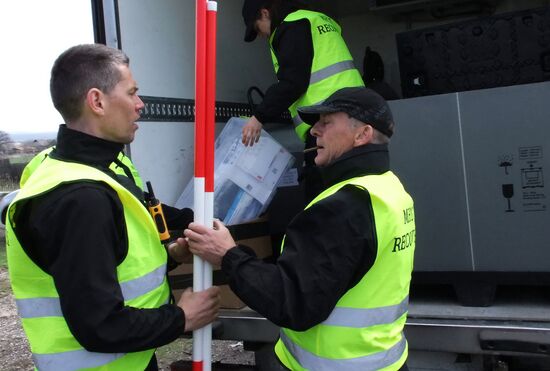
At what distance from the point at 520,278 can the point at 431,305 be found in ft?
1.20

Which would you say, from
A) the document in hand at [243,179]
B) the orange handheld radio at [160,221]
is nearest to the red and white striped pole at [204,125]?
the orange handheld radio at [160,221]

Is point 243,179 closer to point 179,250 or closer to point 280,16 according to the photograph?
point 280,16

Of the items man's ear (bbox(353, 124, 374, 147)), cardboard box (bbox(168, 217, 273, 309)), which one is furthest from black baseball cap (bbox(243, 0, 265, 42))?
man's ear (bbox(353, 124, 374, 147))

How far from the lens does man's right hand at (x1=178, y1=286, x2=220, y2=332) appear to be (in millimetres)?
1632

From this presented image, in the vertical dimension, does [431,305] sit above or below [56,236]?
below

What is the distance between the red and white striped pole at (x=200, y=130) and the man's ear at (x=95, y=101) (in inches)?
9.8

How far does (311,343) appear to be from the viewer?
1.68 m

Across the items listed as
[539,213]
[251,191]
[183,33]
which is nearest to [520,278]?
[539,213]

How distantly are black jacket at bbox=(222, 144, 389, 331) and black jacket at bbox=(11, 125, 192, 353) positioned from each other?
0.94 ft

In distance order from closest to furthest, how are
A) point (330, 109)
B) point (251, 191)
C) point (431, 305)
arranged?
1. point (330, 109)
2. point (431, 305)
3. point (251, 191)

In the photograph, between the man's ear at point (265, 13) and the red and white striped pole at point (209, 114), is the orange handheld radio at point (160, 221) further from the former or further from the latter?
the man's ear at point (265, 13)

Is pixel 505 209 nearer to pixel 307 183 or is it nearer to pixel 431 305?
pixel 431 305

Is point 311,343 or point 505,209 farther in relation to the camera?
point 505,209

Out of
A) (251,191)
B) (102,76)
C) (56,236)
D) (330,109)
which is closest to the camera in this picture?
(56,236)
